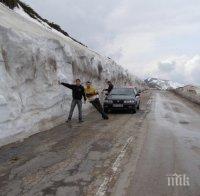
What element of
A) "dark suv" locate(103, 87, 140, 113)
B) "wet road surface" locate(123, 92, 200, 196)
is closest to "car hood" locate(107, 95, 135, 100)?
"dark suv" locate(103, 87, 140, 113)

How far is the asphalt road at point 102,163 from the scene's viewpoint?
24.9 feet

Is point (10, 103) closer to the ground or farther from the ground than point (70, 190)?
farther from the ground

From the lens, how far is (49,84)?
18281 mm

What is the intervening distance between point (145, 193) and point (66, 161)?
3.14m

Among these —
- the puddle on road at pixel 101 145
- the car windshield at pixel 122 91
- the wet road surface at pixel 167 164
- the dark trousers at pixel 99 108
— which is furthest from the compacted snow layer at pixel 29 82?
the car windshield at pixel 122 91

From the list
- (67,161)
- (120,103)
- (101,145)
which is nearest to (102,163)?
(67,161)

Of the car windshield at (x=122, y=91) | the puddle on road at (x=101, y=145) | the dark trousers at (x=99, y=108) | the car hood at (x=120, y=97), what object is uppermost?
the car windshield at (x=122, y=91)

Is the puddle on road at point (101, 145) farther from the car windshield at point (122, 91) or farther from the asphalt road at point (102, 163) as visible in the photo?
the car windshield at point (122, 91)

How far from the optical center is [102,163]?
383 inches

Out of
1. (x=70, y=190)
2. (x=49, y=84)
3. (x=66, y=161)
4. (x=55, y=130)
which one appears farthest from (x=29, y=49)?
(x=70, y=190)

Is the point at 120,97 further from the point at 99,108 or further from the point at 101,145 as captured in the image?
the point at 101,145

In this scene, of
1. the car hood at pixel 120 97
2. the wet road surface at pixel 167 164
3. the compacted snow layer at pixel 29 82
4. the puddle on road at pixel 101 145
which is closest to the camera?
the wet road surface at pixel 167 164

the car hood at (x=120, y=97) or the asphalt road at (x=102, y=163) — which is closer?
the asphalt road at (x=102, y=163)

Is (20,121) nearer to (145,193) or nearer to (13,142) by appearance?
(13,142)
